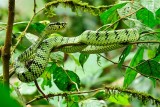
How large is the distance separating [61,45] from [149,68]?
37cm

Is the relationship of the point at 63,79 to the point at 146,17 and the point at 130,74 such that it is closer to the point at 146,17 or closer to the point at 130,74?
the point at 130,74

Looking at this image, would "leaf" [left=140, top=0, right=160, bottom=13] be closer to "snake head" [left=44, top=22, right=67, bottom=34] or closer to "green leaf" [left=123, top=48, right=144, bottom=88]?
"green leaf" [left=123, top=48, right=144, bottom=88]

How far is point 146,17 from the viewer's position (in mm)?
1379

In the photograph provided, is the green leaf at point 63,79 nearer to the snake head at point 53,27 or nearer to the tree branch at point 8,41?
the snake head at point 53,27

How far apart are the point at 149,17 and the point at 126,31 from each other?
0.13m

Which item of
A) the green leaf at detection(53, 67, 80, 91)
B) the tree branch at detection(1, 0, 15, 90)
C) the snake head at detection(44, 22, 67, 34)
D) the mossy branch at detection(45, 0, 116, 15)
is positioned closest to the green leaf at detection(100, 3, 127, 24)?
the mossy branch at detection(45, 0, 116, 15)

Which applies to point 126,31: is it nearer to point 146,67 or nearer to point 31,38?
point 146,67

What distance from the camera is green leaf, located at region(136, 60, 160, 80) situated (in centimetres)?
129

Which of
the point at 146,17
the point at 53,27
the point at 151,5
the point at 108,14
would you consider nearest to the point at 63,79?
the point at 53,27

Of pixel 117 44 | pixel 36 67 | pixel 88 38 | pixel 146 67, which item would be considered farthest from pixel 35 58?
pixel 146 67

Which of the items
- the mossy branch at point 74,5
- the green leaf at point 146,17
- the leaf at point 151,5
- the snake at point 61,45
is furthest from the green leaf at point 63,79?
the leaf at point 151,5

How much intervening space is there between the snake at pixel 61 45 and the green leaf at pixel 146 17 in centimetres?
11

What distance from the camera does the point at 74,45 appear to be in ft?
4.08

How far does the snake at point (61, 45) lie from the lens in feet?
3.99
